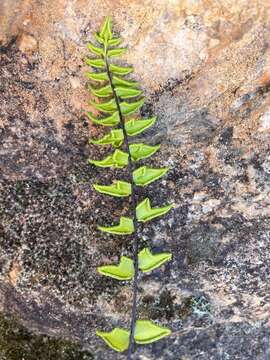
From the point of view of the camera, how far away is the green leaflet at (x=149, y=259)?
75.0 inches

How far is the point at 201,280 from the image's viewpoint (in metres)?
2.29

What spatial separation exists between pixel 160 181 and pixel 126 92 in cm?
43

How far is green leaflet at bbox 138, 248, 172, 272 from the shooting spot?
6.25ft

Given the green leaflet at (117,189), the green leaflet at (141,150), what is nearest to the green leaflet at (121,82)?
the green leaflet at (141,150)

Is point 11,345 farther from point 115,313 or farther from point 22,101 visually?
point 22,101

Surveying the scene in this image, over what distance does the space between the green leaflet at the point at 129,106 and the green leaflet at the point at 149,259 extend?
0.51 metres

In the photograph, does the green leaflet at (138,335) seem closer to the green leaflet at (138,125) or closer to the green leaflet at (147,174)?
the green leaflet at (147,174)

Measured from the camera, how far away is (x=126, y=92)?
193cm

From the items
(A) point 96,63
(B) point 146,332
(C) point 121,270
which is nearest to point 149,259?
(C) point 121,270

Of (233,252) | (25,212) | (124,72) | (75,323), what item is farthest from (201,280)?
(124,72)

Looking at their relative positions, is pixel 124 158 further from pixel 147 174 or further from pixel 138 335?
pixel 138 335

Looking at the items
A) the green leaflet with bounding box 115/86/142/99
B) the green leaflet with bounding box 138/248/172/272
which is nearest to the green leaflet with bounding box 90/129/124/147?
the green leaflet with bounding box 115/86/142/99

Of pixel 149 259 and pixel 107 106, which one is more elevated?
pixel 107 106

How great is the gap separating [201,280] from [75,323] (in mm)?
601
